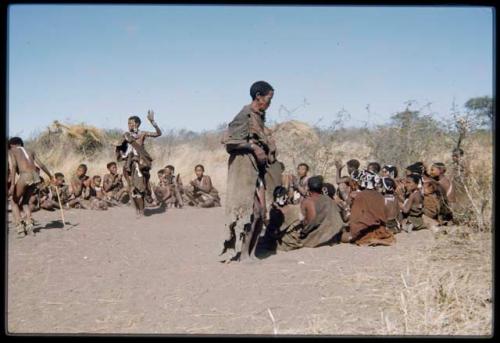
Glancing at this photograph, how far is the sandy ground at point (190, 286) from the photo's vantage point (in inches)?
194

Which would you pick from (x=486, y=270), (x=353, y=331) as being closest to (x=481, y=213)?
(x=486, y=270)

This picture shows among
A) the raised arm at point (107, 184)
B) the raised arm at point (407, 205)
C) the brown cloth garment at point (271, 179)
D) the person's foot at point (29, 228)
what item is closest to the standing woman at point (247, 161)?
the brown cloth garment at point (271, 179)

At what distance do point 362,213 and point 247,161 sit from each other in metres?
2.21

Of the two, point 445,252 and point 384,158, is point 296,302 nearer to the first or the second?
point 445,252

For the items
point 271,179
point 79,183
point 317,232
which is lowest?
point 317,232

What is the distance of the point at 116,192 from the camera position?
14062 mm

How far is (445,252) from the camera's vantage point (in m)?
7.09

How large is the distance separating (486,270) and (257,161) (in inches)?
107

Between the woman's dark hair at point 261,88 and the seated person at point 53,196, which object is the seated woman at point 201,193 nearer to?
the seated person at point 53,196

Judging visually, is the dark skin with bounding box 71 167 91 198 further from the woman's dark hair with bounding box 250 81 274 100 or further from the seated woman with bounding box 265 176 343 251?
the woman's dark hair with bounding box 250 81 274 100

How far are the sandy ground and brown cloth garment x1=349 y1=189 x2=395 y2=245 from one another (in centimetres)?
21

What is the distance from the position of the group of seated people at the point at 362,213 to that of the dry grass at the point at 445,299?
1486 millimetres

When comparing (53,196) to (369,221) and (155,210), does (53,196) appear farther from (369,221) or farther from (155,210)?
(369,221)

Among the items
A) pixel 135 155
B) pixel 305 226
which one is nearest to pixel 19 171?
pixel 135 155
